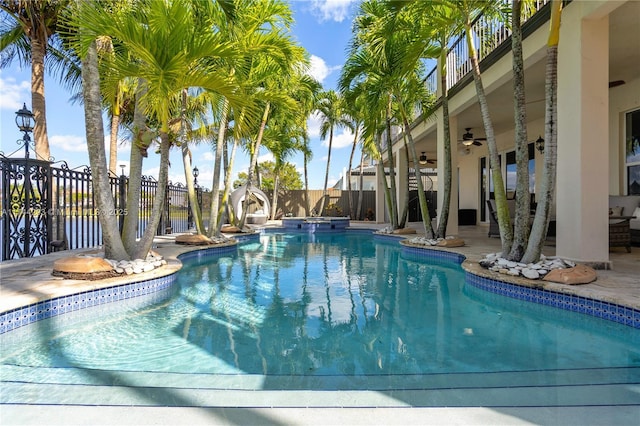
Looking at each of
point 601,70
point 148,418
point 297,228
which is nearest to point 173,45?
point 148,418

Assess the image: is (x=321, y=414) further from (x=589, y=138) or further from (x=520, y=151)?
(x=589, y=138)

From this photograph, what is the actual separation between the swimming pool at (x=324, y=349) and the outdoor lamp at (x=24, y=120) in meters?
3.92

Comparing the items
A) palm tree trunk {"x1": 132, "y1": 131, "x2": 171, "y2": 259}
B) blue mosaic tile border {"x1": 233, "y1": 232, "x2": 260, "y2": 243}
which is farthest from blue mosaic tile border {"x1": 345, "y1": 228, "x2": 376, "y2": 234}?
palm tree trunk {"x1": 132, "y1": 131, "x2": 171, "y2": 259}

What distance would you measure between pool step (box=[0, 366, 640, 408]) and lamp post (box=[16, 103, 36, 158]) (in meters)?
4.93

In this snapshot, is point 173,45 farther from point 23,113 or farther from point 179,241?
point 179,241

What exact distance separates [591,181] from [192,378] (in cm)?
542

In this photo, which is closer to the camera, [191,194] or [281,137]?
[191,194]

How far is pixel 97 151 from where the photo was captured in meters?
4.75

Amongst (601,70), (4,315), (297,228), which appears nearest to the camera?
(4,315)

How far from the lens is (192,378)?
2.30 m

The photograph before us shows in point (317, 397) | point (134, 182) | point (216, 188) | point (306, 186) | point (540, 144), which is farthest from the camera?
point (306, 186)

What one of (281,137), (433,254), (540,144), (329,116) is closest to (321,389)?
(433,254)

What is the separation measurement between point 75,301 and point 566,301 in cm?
546

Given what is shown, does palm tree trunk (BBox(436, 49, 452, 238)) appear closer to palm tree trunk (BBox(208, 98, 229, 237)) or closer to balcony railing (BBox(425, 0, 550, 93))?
balcony railing (BBox(425, 0, 550, 93))
